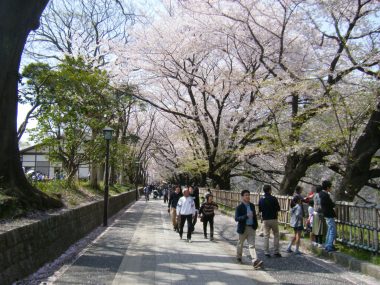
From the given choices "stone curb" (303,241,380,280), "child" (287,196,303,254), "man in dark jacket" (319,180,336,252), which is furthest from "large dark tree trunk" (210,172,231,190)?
"man in dark jacket" (319,180,336,252)

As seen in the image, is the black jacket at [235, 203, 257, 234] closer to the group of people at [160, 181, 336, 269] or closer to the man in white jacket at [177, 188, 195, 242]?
the group of people at [160, 181, 336, 269]

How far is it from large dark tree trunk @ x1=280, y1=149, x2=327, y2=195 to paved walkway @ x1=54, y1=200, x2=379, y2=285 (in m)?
5.64

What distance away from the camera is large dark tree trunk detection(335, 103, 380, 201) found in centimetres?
1166

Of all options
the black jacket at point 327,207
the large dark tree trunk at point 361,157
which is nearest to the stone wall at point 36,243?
the black jacket at point 327,207

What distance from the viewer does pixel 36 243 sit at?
7.23 metres

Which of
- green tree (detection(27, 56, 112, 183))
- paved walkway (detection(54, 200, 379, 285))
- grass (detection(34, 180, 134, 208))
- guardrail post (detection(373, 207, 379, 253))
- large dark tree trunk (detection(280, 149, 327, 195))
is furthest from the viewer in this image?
large dark tree trunk (detection(280, 149, 327, 195))

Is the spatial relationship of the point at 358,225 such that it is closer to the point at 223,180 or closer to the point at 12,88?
the point at 12,88

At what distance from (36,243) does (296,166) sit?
11540 mm

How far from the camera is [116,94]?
21.9 meters

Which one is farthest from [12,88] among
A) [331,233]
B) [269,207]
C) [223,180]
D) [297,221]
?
[223,180]

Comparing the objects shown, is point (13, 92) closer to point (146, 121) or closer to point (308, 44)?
point (308, 44)

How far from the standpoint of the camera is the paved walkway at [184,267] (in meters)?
6.96

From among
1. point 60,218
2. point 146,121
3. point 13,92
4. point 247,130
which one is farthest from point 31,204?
point 146,121

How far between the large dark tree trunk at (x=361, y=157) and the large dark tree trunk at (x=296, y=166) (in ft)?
12.7
